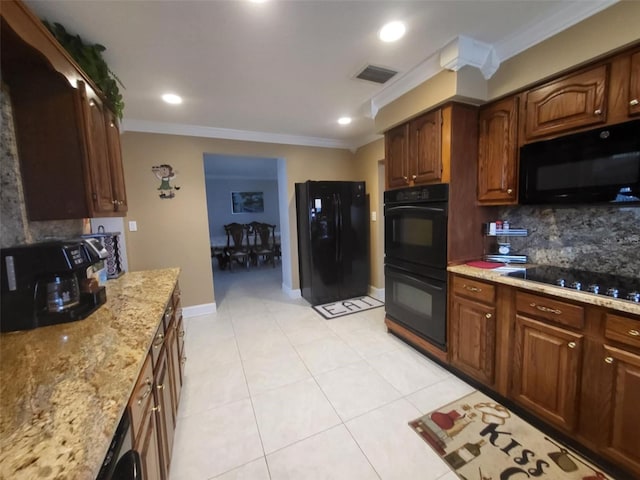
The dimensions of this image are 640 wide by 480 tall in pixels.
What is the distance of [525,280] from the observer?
1675 millimetres

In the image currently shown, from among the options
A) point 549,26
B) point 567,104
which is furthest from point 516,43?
point 567,104

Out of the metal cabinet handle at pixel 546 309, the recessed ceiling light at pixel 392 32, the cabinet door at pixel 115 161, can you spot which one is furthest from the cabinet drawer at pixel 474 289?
the cabinet door at pixel 115 161

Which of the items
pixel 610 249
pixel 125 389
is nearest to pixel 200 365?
pixel 125 389

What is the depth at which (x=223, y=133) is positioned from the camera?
11.6 ft

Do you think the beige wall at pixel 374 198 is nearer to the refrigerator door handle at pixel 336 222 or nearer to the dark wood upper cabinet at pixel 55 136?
the refrigerator door handle at pixel 336 222

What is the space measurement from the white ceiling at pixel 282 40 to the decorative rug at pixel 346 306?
250 centimetres

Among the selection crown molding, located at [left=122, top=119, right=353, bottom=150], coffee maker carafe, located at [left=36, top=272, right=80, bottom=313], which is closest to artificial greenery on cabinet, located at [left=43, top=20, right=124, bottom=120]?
Result: coffee maker carafe, located at [left=36, top=272, right=80, bottom=313]

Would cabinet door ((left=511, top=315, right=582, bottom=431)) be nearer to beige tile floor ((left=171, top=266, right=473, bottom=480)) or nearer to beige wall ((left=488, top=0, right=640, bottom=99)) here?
beige tile floor ((left=171, top=266, right=473, bottom=480))

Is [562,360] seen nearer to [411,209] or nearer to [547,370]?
[547,370]

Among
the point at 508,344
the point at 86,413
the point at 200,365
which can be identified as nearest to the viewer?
the point at 86,413

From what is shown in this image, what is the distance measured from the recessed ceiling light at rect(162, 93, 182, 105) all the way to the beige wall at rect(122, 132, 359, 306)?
81 centimetres

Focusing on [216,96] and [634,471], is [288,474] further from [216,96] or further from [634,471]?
[216,96]

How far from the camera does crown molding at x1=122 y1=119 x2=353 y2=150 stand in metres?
3.19

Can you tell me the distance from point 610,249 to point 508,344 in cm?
87
